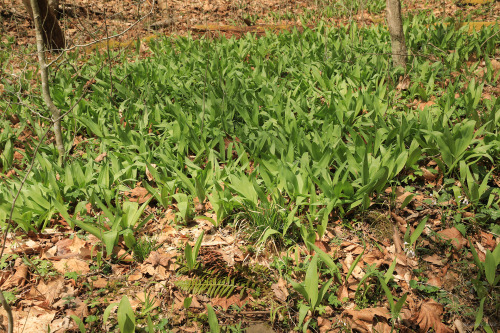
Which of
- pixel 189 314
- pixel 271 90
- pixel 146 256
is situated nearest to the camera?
pixel 189 314

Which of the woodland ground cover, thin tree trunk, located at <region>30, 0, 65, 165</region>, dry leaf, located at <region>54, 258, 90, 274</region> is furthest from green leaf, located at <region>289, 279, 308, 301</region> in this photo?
thin tree trunk, located at <region>30, 0, 65, 165</region>

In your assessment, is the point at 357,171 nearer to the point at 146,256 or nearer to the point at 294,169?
the point at 294,169

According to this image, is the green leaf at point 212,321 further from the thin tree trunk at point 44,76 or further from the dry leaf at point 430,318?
the thin tree trunk at point 44,76

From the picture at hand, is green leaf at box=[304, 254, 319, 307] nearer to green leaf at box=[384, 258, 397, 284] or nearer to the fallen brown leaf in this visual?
the fallen brown leaf

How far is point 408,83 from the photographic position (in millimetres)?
4172

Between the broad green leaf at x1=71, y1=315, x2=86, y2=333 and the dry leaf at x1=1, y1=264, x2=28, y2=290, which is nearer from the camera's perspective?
the broad green leaf at x1=71, y1=315, x2=86, y2=333

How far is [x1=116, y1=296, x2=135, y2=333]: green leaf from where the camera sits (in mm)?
1839

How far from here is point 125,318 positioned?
1831mm

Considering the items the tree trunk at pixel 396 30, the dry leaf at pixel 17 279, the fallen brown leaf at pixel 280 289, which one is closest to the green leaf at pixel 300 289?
the fallen brown leaf at pixel 280 289

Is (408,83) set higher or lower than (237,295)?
higher

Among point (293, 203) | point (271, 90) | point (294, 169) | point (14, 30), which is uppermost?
point (14, 30)

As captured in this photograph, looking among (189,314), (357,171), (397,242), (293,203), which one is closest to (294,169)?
(293,203)

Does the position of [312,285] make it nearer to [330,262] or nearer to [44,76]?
[330,262]

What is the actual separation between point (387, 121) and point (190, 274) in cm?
215
